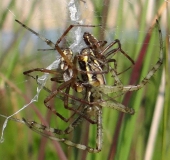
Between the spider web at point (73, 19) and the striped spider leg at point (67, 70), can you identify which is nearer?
the striped spider leg at point (67, 70)

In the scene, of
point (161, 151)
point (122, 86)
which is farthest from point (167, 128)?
point (122, 86)

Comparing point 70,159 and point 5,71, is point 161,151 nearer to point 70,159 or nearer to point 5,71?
point 70,159

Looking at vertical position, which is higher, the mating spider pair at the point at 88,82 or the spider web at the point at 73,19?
the spider web at the point at 73,19

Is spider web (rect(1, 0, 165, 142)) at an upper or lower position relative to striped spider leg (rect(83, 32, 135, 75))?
upper

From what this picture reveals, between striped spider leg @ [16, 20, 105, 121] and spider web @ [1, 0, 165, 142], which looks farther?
spider web @ [1, 0, 165, 142]

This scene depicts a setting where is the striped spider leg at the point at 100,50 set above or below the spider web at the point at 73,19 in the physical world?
below

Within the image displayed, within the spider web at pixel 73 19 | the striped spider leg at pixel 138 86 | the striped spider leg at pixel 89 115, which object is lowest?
the striped spider leg at pixel 89 115

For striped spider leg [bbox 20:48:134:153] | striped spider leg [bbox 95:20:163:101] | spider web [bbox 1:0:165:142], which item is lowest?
striped spider leg [bbox 20:48:134:153]
